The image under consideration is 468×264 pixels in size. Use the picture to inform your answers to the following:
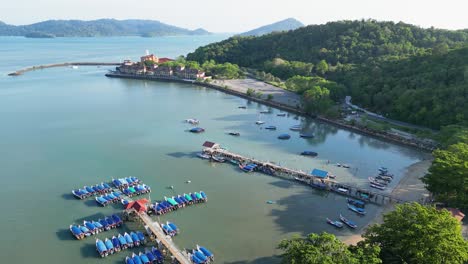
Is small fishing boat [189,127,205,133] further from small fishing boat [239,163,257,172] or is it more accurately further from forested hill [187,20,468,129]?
forested hill [187,20,468,129]

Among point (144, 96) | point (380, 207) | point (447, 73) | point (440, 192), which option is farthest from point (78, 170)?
point (447, 73)

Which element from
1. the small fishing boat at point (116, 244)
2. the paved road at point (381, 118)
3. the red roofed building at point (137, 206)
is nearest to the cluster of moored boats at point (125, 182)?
the red roofed building at point (137, 206)

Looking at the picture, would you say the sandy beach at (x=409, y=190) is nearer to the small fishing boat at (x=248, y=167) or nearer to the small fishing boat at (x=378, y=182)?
the small fishing boat at (x=378, y=182)

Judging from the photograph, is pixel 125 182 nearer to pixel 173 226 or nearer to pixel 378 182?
pixel 173 226

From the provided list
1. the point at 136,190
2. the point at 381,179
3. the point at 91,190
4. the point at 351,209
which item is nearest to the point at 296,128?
the point at 381,179

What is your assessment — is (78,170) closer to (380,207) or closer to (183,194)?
(183,194)

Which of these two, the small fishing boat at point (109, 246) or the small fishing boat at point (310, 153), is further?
the small fishing boat at point (310, 153)

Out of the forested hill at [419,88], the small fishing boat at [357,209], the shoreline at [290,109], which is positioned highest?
the forested hill at [419,88]
